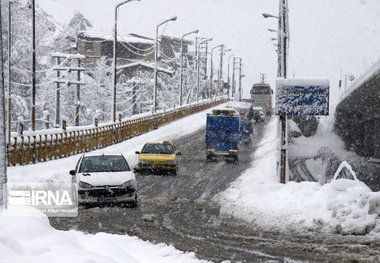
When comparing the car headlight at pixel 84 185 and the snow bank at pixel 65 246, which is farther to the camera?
the car headlight at pixel 84 185

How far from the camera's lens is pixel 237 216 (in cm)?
1550

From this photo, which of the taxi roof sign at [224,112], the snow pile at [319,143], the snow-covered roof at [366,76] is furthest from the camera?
the snow pile at [319,143]

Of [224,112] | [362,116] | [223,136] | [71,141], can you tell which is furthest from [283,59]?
[362,116]

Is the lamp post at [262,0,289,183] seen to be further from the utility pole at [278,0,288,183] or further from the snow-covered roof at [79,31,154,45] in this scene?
the snow-covered roof at [79,31,154,45]

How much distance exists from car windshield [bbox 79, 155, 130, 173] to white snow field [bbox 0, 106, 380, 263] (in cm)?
318

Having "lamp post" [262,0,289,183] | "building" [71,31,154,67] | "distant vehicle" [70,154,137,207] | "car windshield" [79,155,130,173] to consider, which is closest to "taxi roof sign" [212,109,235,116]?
"lamp post" [262,0,289,183]

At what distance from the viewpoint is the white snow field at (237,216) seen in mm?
7559

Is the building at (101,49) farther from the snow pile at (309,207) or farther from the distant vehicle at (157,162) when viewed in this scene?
the snow pile at (309,207)

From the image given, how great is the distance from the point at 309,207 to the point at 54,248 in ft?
26.7

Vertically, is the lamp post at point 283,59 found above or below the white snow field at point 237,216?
above

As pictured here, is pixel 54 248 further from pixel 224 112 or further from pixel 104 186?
pixel 224 112

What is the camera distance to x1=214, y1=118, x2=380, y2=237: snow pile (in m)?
12.8

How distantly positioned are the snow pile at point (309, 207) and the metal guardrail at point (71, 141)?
8676mm

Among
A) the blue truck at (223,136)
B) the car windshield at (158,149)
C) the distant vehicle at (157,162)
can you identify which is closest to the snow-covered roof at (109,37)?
the blue truck at (223,136)
